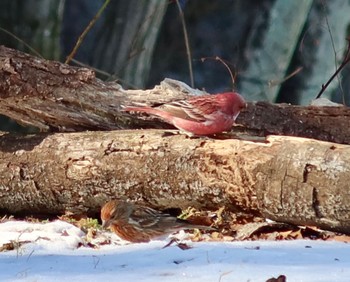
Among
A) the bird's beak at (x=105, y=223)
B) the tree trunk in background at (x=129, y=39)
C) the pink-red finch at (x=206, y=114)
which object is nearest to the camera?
the bird's beak at (x=105, y=223)

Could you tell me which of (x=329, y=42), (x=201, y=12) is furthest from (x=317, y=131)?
(x=201, y=12)

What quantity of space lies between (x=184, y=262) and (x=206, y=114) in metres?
2.49

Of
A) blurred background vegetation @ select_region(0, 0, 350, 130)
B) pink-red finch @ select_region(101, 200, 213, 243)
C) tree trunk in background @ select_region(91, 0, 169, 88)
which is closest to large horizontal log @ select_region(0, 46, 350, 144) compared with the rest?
pink-red finch @ select_region(101, 200, 213, 243)

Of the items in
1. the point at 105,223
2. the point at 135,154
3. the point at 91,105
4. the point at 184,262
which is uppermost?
the point at 91,105

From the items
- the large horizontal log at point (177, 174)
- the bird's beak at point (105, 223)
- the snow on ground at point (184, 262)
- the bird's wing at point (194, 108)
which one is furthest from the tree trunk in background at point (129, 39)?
the snow on ground at point (184, 262)

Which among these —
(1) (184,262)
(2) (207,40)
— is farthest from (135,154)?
(2) (207,40)

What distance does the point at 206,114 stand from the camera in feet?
25.6

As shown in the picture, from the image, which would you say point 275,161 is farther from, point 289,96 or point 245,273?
point 289,96

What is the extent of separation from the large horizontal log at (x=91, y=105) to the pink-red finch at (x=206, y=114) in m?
0.25

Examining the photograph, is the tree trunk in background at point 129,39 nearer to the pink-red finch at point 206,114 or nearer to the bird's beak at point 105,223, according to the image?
the pink-red finch at point 206,114

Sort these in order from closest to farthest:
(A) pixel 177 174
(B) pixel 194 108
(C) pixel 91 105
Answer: (A) pixel 177 174 < (B) pixel 194 108 < (C) pixel 91 105

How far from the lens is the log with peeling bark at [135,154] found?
709cm

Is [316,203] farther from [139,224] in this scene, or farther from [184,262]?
[184,262]

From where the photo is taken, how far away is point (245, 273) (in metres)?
5.12
